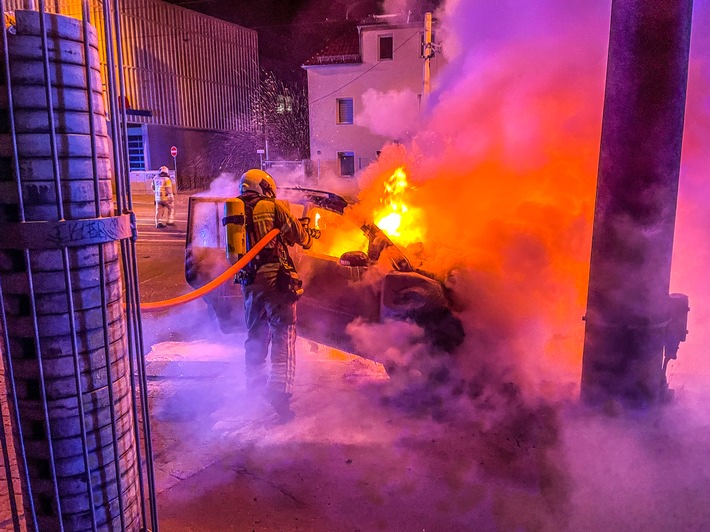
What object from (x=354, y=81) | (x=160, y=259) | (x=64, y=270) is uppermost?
(x=354, y=81)

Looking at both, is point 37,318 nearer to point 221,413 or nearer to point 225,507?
point 225,507

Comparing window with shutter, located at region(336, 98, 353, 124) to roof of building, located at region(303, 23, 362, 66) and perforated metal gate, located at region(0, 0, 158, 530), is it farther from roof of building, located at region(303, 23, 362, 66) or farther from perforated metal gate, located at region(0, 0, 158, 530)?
perforated metal gate, located at region(0, 0, 158, 530)

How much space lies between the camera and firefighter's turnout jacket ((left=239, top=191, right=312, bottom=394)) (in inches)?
196

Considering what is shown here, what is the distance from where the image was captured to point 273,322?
16.7 ft

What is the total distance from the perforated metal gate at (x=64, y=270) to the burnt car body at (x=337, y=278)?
3.15 m

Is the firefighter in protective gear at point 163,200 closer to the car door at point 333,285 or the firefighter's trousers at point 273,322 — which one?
the car door at point 333,285

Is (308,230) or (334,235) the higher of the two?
(308,230)

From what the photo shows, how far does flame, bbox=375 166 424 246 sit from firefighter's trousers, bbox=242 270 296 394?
5.12ft

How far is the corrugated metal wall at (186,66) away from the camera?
28203mm

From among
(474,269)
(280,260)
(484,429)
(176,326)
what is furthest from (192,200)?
(484,429)

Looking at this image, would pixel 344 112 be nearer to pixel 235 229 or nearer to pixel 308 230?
pixel 308 230

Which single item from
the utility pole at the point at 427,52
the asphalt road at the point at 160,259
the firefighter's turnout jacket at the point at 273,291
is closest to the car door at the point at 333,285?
the firefighter's turnout jacket at the point at 273,291

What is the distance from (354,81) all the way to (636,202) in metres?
26.4

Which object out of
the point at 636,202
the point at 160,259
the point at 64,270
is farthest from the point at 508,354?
the point at 160,259
